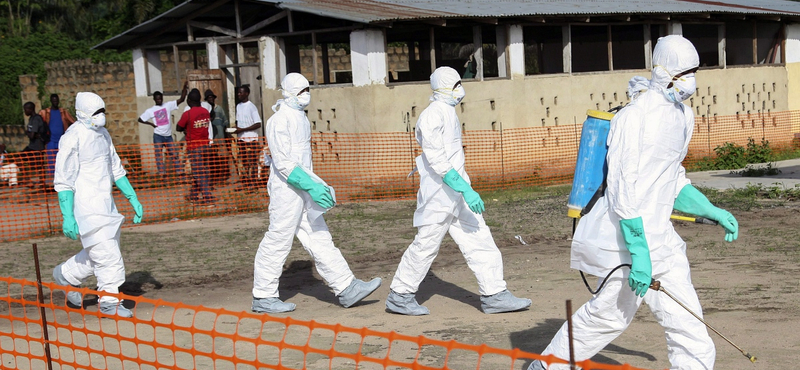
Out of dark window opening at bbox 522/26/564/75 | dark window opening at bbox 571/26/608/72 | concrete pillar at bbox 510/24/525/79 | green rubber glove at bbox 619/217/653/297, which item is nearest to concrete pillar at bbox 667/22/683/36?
dark window opening at bbox 571/26/608/72

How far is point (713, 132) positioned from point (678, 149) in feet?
48.9

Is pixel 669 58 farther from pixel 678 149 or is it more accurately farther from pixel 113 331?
pixel 113 331

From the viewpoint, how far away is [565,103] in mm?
16641

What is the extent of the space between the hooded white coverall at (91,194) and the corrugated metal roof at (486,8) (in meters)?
7.36

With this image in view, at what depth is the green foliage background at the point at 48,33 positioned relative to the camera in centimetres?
2745

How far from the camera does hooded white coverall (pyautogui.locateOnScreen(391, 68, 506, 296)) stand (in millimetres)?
6582

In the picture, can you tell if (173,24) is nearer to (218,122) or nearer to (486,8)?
(218,122)

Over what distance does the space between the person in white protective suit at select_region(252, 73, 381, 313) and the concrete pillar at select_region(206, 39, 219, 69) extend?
10.6 meters

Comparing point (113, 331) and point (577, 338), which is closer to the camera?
point (577, 338)

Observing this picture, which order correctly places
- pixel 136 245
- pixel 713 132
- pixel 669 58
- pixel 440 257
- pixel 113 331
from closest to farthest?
pixel 669 58
pixel 113 331
pixel 440 257
pixel 136 245
pixel 713 132

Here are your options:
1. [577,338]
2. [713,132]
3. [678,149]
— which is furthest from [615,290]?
[713,132]

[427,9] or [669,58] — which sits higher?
[427,9]

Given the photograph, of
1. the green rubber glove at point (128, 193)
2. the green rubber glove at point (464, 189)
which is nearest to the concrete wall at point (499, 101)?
the green rubber glove at point (128, 193)

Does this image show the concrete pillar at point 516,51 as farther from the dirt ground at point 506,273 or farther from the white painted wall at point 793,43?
the white painted wall at point 793,43
